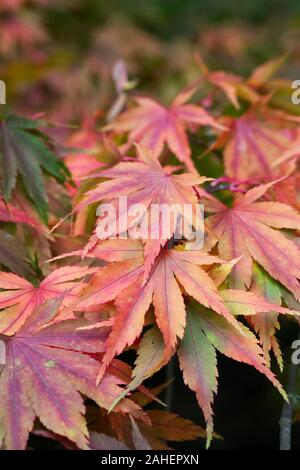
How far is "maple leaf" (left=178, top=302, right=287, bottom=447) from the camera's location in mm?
789

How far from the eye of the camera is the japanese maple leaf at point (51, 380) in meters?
0.75

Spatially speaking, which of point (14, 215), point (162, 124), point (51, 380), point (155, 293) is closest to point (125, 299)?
point (155, 293)

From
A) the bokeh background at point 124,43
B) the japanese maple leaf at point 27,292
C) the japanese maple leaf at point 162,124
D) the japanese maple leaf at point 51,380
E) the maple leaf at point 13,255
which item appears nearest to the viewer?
the japanese maple leaf at point 51,380

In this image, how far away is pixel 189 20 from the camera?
4680mm

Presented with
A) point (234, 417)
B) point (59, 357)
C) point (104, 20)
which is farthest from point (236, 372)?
point (104, 20)

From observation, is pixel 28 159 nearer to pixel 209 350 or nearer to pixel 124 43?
pixel 209 350

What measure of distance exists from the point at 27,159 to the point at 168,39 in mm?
3604

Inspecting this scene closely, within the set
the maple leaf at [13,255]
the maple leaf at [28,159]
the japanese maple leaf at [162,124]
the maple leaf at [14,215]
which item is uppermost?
the japanese maple leaf at [162,124]

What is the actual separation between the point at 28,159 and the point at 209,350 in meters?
0.55

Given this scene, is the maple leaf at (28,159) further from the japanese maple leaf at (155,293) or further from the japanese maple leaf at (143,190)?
the japanese maple leaf at (155,293)

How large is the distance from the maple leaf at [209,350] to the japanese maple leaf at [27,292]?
0.18 metres

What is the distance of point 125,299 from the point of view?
0.82 m

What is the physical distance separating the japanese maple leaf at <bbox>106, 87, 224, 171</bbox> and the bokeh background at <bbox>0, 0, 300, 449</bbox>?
146 cm

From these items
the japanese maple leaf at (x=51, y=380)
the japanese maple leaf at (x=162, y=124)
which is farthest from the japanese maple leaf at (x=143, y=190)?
the japanese maple leaf at (x=162, y=124)
